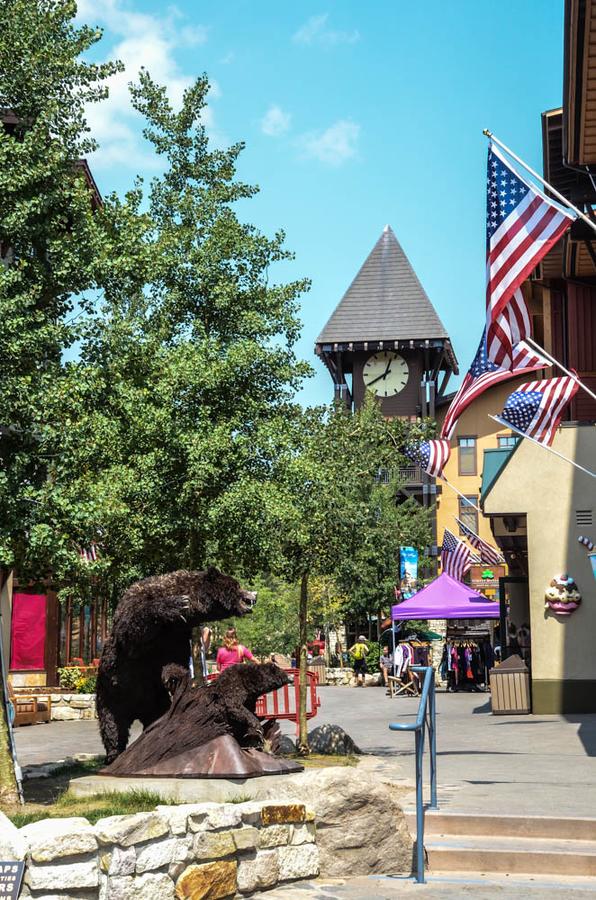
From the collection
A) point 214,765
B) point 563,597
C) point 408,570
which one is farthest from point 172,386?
point 408,570

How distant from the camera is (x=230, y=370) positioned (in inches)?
596

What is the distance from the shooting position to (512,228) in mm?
12820

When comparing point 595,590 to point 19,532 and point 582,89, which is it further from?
point 19,532

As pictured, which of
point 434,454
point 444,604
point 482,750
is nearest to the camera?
point 482,750

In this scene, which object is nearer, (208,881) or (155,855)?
(155,855)

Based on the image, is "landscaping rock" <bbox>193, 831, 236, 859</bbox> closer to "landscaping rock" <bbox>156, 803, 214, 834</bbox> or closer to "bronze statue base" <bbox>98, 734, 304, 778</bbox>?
"landscaping rock" <bbox>156, 803, 214, 834</bbox>

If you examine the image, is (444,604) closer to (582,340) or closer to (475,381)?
(582,340)

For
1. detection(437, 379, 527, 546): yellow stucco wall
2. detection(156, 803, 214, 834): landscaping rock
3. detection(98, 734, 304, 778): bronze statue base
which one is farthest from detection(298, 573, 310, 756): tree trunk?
detection(437, 379, 527, 546): yellow stucco wall

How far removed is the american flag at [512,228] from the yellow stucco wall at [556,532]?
8224 mm

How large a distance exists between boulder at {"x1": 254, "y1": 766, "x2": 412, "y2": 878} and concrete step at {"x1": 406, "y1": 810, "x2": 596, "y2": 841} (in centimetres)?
56

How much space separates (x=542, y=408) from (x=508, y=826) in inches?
407

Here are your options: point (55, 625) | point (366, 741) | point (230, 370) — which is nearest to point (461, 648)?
point (55, 625)

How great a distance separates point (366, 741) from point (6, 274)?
10.0m

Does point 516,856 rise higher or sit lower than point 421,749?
lower
